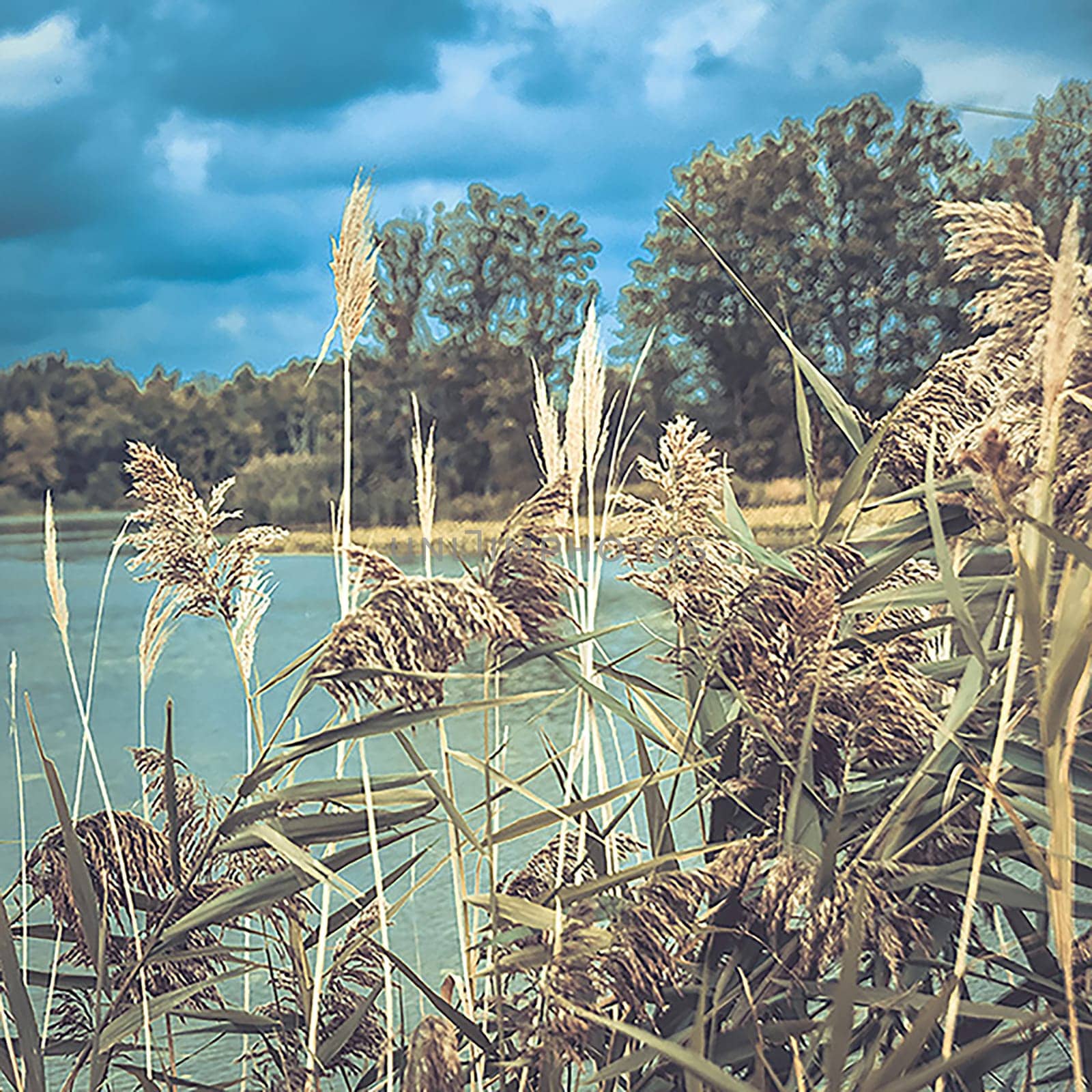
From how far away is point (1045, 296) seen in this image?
60 centimetres

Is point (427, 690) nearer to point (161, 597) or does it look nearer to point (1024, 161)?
point (161, 597)

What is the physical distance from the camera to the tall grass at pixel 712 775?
0.47m

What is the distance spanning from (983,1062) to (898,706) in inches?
7.0

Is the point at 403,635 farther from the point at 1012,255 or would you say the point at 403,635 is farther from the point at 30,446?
the point at 30,446

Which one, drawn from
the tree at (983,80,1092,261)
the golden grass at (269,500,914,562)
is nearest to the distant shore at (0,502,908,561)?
the golden grass at (269,500,914,562)

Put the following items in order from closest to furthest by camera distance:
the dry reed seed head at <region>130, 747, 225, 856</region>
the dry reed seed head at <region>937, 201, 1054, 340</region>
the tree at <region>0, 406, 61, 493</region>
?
the dry reed seed head at <region>937, 201, 1054, 340</region>
the dry reed seed head at <region>130, 747, 225, 856</region>
the tree at <region>0, 406, 61, 493</region>

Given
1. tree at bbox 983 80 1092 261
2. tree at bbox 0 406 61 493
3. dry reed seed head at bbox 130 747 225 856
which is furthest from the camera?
tree at bbox 983 80 1092 261

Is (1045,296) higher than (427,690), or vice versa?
(1045,296)

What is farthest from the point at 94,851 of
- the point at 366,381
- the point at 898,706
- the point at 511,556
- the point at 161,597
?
the point at 366,381

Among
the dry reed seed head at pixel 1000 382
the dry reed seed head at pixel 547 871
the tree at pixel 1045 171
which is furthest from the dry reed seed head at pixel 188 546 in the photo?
the tree at pixel 1045 171

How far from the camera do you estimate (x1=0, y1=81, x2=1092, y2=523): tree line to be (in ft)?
34.3

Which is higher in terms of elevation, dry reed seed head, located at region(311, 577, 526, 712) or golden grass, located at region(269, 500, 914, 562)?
dry reed seed head, located at region(311, 577, 526, 712)

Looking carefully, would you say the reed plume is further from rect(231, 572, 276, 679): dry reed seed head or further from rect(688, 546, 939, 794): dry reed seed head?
rect(231, 572, 276, 679): dry reed seed head

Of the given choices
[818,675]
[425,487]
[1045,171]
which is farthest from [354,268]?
[1045,171]
